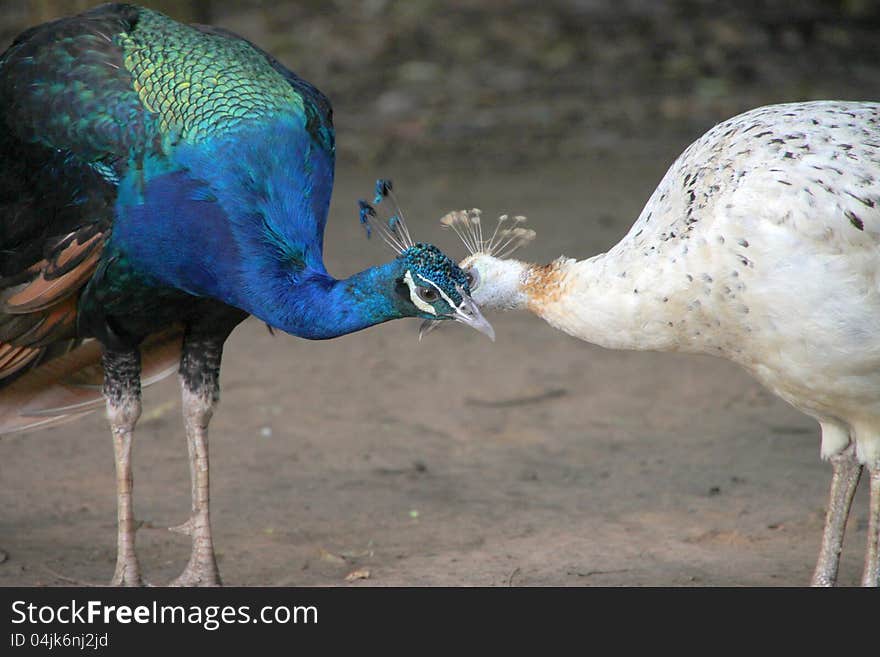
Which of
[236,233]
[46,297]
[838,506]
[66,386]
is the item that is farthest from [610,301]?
[66,386]

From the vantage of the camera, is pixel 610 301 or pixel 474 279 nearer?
pixel 610 301

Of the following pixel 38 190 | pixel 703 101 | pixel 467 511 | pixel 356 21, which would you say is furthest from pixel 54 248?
pixel 356 21

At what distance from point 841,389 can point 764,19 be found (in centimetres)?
850

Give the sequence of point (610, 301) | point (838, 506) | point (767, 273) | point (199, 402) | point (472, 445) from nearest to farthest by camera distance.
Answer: point (767, 273) → point (610, 301) → point (838, 506) → point (199, 402) → point (472, 445)

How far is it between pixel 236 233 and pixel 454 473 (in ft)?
6.21

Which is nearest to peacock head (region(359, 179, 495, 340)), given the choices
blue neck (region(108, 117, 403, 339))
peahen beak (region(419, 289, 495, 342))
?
peahen beak (region(419, 289, 495, 342))

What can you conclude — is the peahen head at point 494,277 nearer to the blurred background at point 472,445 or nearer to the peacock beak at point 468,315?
the peacock beak at point 468,315

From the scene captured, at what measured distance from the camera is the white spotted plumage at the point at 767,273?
3.94 meters

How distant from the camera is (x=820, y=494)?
5379mm

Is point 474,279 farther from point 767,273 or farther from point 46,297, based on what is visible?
point 46,297

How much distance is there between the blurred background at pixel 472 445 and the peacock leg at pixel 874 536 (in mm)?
281

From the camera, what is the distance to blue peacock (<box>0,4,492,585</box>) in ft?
13.8

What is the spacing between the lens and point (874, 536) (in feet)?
14.3

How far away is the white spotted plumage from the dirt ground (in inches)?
34.5
